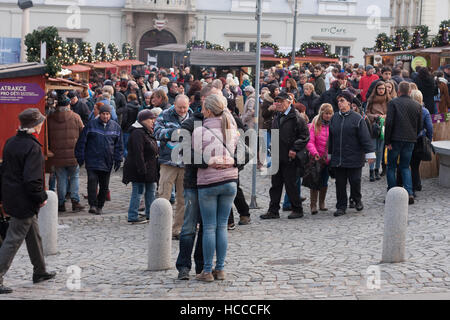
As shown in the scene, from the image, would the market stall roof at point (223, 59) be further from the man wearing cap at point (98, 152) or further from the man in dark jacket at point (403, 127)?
the man in dark jacket at point (403, 127)

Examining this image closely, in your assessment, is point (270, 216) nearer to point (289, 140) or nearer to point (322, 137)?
point (289, 140)

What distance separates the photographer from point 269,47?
129ft

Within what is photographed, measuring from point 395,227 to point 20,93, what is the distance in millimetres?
5678

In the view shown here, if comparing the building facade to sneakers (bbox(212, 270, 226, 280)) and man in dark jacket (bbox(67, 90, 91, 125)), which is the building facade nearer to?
man in dark jacket (bbox(67, 90, 91, 125))

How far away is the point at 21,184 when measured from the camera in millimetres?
8492

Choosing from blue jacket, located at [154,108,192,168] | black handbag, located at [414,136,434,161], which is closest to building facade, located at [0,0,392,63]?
black handbag, located at [414,136,434,161]

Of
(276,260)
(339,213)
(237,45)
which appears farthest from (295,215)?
(237,45)

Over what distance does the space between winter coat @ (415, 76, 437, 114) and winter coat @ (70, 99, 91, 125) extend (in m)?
6.95

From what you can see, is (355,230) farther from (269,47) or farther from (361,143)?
(269,47)

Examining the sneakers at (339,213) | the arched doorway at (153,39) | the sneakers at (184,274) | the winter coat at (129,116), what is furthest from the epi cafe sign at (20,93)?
the arched doorway at (153,39)

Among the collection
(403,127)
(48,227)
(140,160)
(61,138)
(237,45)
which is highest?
(237,45)

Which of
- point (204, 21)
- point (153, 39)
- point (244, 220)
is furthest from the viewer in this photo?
point (153, 39)
